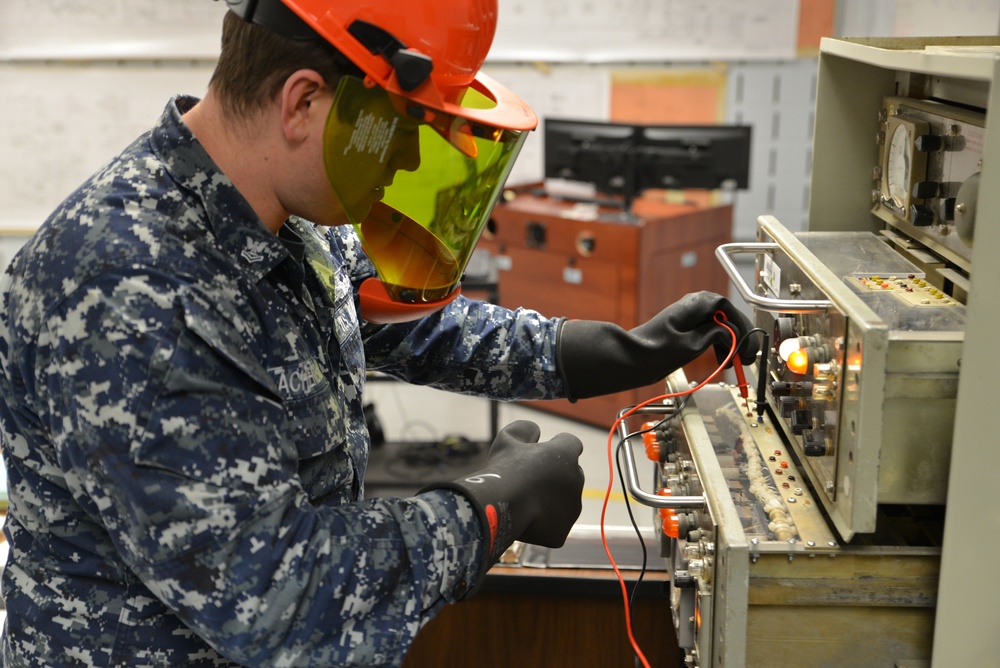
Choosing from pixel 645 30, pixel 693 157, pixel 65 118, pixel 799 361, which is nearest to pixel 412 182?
pixel 799 361

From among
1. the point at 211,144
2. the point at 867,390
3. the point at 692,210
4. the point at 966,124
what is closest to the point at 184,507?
the point at 211,144

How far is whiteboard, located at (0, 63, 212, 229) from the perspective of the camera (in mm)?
4965

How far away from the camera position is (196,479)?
0.88 meters

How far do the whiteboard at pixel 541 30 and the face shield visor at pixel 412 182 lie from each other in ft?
11.8

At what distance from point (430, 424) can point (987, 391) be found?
356 centimetres

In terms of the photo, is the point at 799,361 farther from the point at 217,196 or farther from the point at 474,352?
the point at 217,196

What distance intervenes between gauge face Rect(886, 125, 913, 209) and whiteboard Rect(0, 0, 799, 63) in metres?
3.48

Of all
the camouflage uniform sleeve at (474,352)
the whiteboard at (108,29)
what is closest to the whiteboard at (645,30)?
the whiteboard at (108,29)

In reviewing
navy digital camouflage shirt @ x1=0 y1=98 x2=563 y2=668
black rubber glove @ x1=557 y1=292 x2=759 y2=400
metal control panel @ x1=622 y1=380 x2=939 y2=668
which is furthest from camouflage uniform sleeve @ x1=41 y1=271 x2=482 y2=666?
black rubber glove @ x1=557 y1=292 x2=759 y2=400

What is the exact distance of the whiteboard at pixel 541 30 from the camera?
4.52 meters

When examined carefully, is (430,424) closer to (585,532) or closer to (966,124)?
(585,532)

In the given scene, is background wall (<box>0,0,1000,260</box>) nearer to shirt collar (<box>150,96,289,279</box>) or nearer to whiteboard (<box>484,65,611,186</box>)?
whiteboard (<box>484,65,611,186</box>)

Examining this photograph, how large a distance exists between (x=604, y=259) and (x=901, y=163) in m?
2.67

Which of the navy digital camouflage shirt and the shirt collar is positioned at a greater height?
the shirt collar
